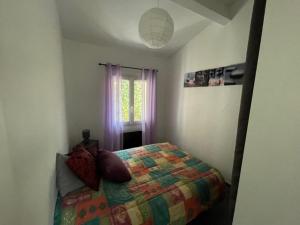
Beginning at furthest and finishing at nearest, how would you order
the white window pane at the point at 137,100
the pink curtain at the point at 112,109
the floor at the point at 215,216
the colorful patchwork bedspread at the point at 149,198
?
the white window pane at the point at 137,100 < the pink curtain at the point at 112,109 < the floor at the point at 215,216 < the colorful patchwork bedspread at the point at 149,198

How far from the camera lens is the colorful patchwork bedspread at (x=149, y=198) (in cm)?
112

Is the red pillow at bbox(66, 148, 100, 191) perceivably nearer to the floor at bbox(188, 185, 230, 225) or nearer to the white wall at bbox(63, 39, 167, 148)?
the floor at bbox(188, 185, 230, 225)

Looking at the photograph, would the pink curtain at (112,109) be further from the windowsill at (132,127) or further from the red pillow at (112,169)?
the red pillow at (112,169)

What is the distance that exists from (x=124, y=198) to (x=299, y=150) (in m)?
1.34

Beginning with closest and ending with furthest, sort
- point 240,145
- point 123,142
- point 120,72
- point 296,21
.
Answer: point 296,21
point 240,145
point 120,72
point 123,142

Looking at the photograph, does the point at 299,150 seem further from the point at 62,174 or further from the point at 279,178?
the point at 62,174

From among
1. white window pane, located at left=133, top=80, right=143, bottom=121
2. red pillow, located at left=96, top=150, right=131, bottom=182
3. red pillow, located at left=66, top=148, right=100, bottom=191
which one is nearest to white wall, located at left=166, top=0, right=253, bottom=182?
white window pane, located at left=133, top=80, right=143, bottom=121

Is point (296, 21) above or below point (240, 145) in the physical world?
above

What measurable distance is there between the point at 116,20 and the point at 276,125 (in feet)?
7.74

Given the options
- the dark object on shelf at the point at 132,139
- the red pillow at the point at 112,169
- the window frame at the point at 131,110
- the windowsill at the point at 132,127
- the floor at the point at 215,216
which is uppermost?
the window frame at the point at 131,110

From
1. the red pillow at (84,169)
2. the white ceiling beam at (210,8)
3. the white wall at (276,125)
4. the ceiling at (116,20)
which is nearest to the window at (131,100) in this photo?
the ceiling at (116,20)

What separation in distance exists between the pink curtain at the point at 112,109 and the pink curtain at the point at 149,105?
593mm

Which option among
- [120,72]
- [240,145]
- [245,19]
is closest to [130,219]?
[240,145]

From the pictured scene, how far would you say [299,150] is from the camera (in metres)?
0.42
